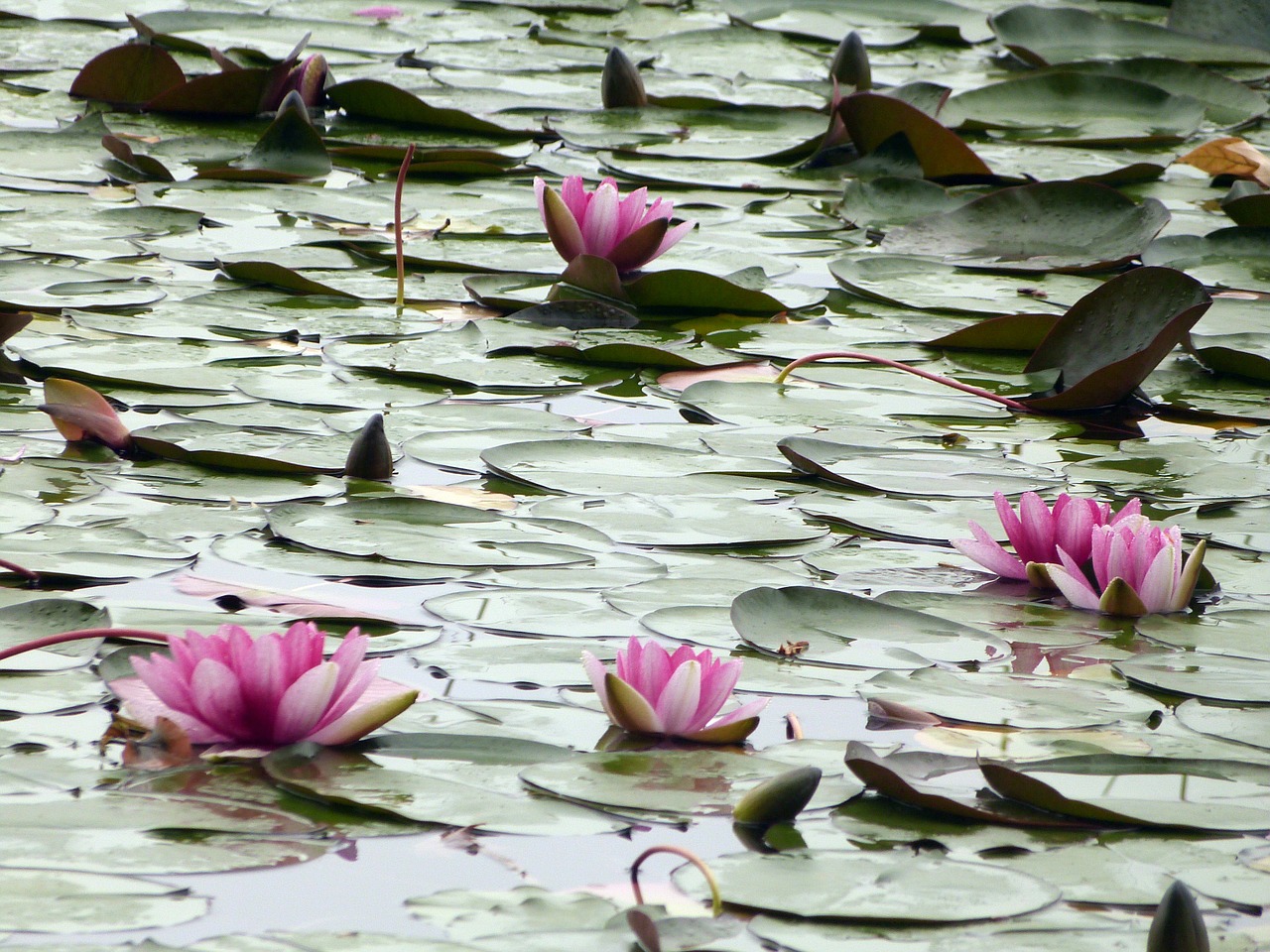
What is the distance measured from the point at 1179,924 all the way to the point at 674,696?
47 centimetres

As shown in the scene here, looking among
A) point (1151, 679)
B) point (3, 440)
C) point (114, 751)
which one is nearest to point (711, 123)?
point (3, 440)

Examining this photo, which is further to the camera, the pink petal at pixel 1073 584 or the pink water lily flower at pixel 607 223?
the pink water lily flower at pixel 607 223

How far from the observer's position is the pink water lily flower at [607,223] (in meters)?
2.79

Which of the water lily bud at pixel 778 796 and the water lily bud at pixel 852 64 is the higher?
the water lily bud at pixel 852 64

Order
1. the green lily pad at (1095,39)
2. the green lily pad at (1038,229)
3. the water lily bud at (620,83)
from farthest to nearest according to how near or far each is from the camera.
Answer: the green lily pad at (1095,39)
the water lily bud at (620,83)
the green lily pad at (1038,229)

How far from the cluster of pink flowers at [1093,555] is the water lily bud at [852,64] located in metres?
2.66

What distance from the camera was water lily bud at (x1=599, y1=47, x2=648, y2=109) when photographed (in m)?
4.13

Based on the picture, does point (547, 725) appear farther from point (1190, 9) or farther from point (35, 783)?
point (1190, 9)

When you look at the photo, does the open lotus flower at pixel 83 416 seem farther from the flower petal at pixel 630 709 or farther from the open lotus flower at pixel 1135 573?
the open lotus flower at pixel 1135 573

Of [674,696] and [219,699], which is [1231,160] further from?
[219,699]

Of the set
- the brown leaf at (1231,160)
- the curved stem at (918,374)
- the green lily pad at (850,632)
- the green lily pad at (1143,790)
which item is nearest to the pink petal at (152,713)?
the green lily pad at (850,632)

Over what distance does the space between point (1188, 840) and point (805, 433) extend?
3.53 ft

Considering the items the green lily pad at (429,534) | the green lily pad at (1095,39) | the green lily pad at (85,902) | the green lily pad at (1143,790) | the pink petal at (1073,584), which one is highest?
the green lily pad at (1095,39)

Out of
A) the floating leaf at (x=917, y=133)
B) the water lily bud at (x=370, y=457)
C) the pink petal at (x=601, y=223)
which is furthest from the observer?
the floating leaf at (x=917, y=133)
